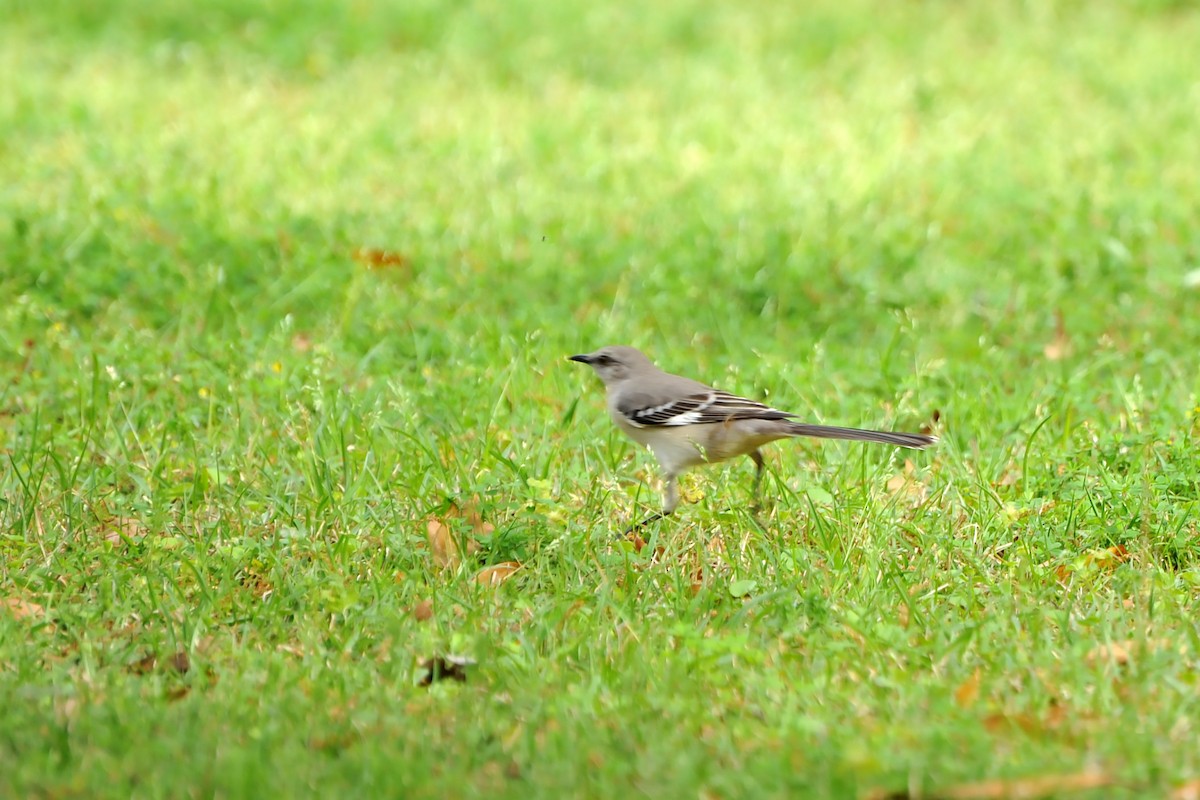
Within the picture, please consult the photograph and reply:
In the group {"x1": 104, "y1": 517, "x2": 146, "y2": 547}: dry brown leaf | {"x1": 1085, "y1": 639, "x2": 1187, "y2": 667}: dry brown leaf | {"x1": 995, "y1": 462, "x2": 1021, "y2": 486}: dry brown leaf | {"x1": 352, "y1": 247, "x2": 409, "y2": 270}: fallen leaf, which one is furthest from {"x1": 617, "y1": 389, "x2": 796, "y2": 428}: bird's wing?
{"x1": 352, "y1": 247, "x2": 409, "y2": 270}: fallen leaf

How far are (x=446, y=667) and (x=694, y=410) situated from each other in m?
1.66

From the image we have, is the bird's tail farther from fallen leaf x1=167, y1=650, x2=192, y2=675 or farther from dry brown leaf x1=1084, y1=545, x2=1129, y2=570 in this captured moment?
fallen leaf x1=167, y1=650, x2=192, y2=675

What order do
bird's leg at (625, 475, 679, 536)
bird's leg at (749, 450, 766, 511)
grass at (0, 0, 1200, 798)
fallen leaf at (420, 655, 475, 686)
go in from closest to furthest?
grass at (0, 0, 1200, 798) < fallen leaf at (420, 655, 475, 686) < bird's leg at (625, 475, 679, 536) < bird's leg at (749, 450, 766, 511)

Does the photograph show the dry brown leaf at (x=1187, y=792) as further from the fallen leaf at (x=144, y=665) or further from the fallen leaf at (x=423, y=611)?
the fallen leaf at (x=144, y=665)

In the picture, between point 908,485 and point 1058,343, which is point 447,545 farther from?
point 1058,343

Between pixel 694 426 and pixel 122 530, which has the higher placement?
pixel 694 426

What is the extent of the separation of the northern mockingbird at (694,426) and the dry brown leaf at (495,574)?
1.75 ft

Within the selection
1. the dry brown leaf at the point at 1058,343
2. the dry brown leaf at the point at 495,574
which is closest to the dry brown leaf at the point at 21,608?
the dry brown leaf at the point at 495,574

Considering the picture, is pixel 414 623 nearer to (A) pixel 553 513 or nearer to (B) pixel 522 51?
(A) pixel 553 513

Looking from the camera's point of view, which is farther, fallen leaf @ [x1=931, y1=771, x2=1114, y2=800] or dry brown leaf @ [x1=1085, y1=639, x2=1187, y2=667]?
dry brown leaf @ [x1=1085, y1=639, x2=1187, y2=667]

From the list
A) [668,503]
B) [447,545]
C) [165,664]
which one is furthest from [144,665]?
[668,503]

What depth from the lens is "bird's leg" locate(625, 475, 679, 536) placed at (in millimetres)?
5500

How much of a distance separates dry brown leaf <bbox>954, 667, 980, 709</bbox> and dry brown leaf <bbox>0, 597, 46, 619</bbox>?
287 cm

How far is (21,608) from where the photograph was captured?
4.86m
